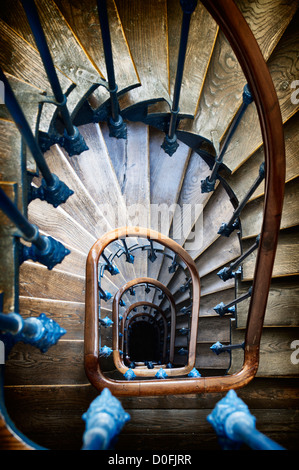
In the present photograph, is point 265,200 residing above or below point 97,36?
below

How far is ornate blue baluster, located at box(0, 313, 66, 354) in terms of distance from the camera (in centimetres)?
93

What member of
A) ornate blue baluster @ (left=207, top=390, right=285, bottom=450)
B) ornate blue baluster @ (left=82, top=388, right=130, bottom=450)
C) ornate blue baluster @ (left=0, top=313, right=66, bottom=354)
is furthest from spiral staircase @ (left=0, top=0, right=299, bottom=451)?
ornate blue baluster @ (left=207, top=390, right=285, bottom=450)

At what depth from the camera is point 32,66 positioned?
1.44m

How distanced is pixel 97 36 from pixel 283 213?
64.1 inches

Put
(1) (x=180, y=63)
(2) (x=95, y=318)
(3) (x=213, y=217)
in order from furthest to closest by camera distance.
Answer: (3) (x=213, y=217) < (2) (x=95, y=318) < (1) (x=180, y=63)

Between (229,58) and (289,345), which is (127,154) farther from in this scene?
(289,345)

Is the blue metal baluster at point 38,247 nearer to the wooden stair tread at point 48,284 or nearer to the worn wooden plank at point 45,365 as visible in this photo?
the wooden stair tread at point 48,284

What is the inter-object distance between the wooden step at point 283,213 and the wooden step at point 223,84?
0.58m

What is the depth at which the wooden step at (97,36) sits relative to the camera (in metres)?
1.60

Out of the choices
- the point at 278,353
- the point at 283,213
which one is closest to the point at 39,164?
the point at 283,213

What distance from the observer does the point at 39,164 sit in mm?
1219

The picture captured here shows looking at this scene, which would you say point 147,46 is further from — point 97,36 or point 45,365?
point 45,365

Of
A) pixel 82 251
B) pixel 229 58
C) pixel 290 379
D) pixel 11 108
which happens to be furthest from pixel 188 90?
pixel 290 379

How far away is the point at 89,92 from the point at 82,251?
60.4 inches
